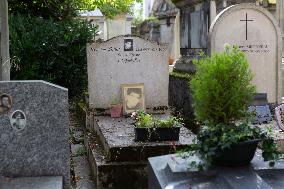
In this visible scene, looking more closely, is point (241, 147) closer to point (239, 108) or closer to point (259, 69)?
point (239, 108)

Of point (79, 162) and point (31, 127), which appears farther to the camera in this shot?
point (79, 162)

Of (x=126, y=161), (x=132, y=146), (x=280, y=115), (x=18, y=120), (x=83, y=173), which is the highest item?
(x=18, y=120)

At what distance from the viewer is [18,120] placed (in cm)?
402

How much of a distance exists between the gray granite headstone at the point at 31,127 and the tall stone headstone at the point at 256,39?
3.75 meters

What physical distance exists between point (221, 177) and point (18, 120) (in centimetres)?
180

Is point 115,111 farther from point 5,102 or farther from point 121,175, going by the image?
point 5,102

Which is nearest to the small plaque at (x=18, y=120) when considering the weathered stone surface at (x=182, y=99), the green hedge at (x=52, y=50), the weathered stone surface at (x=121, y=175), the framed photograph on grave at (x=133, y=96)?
the weathered stone surface at (x=121, y=175)

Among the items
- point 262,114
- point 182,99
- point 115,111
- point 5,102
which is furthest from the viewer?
point 182,99

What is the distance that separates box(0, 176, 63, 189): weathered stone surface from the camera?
375 centimetres

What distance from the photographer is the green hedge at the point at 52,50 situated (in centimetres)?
920

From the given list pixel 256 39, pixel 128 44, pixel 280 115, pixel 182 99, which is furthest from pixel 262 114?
pixel 128 44

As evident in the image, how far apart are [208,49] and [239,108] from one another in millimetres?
4010

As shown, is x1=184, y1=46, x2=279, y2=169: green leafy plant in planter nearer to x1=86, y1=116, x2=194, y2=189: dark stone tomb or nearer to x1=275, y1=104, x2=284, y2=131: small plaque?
x1=86, y1=116, x2=194, y2=189: dark stone tomb

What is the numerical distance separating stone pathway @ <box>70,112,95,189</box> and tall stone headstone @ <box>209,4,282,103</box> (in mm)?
2419
